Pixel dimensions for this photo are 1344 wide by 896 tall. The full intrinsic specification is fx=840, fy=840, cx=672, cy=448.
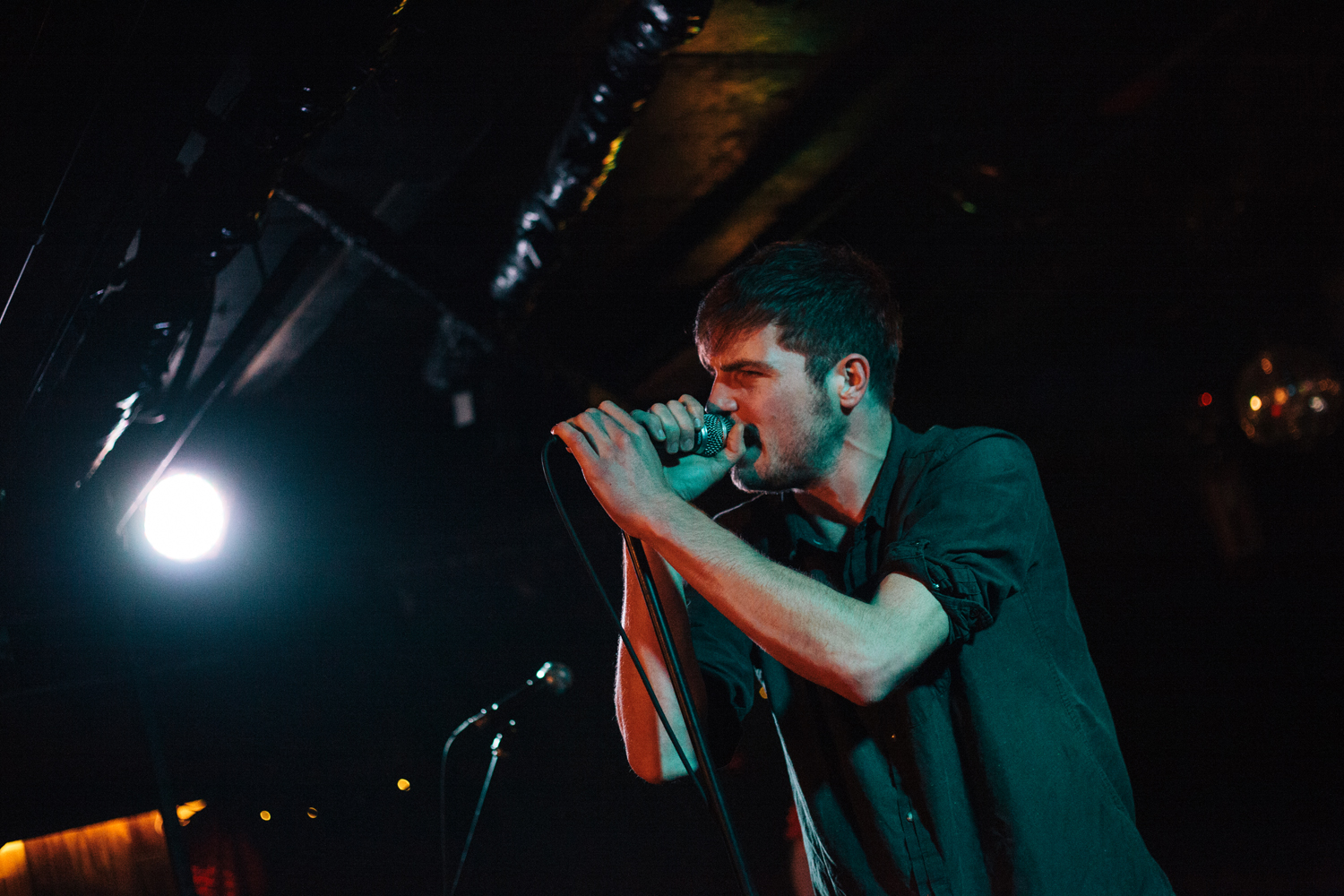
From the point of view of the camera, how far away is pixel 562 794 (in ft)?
12.5

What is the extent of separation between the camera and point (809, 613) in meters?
1.10

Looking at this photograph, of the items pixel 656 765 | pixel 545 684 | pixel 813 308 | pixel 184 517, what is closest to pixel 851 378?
pixel 813 308

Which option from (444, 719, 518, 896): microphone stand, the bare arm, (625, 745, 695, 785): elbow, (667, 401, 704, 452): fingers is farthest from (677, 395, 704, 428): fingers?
(444, 719, 518, 896): microphone stand

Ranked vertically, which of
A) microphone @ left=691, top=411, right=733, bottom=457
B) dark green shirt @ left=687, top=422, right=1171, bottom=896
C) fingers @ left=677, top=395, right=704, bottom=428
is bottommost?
dark green shirt @ left=687, top=422, right=1171, bottom=896

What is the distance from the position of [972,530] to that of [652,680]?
2.09 feet

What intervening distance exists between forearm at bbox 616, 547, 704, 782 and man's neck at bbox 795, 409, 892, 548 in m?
0.31

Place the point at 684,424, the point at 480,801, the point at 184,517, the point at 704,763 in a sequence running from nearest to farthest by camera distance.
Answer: the point at 704,763
the point at 684,424
the point at 480,801
the point at 184,517

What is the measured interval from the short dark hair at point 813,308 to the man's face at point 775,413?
0.03 meters

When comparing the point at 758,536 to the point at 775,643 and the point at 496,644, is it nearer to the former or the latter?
the point at 775,643

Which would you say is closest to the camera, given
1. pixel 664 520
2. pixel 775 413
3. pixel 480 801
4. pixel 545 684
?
pixel 664 520

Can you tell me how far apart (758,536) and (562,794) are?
2599mm

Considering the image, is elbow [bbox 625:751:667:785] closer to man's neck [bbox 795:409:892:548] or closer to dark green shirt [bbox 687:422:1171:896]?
dark green shirt [bbox 687:422:1171:896]

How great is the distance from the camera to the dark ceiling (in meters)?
2.26

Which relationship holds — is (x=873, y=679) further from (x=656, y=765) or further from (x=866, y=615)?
(x=656, y=765)
